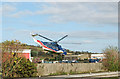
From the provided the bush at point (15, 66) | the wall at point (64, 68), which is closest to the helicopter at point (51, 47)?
the wall at point (64, 68)

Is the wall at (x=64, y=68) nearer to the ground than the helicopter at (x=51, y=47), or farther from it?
nearer to the ground

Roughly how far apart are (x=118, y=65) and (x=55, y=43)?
38885mm

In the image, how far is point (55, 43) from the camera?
241 feet

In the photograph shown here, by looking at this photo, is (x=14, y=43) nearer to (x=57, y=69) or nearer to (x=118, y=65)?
(x=57, y=69)

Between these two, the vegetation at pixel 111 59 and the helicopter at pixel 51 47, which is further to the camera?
the helicopter at pixel 51 47

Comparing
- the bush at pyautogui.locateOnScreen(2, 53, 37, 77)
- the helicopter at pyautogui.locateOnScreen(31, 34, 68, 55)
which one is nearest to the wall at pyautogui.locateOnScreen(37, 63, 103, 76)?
the bush at pyautogui.locateOnScreen(2, 53, 37, 77)

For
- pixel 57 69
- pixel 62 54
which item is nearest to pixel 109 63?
pixel 57 69

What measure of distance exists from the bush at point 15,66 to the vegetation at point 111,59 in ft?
58.6

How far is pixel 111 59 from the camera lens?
36.8 meters

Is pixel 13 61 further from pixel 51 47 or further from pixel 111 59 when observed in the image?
pixel 51 47

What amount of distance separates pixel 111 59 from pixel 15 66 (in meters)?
20.5

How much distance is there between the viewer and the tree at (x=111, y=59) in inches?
1430

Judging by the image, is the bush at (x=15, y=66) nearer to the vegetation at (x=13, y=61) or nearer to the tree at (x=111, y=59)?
the vegetation at (x=13, y=61)

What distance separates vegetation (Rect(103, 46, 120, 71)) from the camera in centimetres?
3632
